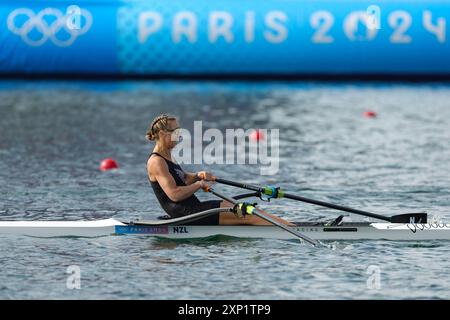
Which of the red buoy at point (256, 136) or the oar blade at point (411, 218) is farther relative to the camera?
the red buoy at point (256, 136)

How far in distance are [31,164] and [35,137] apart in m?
3.07

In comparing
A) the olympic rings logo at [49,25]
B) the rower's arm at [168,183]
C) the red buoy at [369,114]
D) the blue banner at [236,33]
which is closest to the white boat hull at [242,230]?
the rower's arm at [168,183]

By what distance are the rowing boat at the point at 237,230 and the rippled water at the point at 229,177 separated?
0.13 metres

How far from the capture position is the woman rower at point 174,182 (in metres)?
14.7

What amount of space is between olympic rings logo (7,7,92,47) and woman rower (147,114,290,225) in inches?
691

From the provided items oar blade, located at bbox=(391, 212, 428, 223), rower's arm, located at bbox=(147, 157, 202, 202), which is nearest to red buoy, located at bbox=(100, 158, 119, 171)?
rower's arm, located at bbox=(147, 157, 202, 202)

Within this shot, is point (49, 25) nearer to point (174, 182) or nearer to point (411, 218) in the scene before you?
point (174, 182)

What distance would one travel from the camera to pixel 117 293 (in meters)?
12.5

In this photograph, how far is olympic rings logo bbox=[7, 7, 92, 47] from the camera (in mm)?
31594

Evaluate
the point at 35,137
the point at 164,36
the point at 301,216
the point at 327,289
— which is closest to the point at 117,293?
the point at 327,289

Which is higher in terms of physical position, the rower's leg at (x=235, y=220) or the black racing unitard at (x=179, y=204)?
the black racing unitard at (x=179, y=204)

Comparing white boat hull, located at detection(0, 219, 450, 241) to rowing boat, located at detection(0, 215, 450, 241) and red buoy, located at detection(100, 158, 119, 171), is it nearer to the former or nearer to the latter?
rowing boat, located at detection(0, 215, 450, 241)

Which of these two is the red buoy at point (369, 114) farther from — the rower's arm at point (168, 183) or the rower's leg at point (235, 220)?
the rower's arm at point (168, 183)

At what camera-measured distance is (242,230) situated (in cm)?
1505
